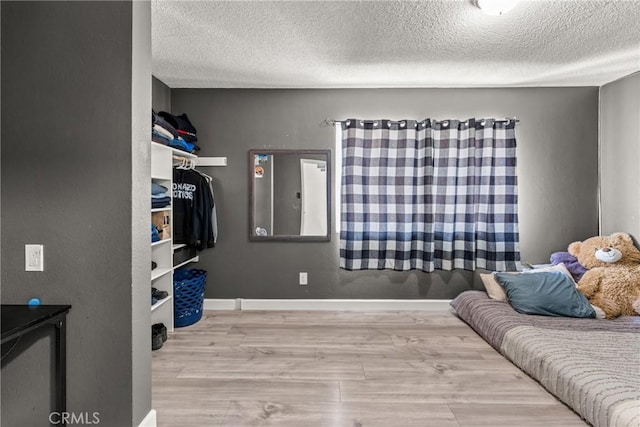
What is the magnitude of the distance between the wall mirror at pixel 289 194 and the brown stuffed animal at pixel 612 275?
2.47 metres

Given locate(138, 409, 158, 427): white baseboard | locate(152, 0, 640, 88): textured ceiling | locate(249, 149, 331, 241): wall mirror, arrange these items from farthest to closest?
locate(249, 149, 331, 241): wall mirror → locate(152, 0, 640, 88): textured ceiling → locate(138, 409, 158, 427): white baseboard

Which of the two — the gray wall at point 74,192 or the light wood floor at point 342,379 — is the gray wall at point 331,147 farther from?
the gray wall at point 74,192

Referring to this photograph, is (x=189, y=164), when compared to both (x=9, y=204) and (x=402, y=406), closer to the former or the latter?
(x=9, y=204)

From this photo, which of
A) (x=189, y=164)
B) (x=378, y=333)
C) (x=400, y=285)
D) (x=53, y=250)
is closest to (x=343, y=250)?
(x=400, y=285)

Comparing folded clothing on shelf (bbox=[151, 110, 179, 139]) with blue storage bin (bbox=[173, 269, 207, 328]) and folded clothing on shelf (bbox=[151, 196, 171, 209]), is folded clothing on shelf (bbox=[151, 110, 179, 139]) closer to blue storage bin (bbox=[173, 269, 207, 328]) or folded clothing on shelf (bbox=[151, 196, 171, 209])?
folded clothing on shelf (bbox=[151, 196, 171, 209])

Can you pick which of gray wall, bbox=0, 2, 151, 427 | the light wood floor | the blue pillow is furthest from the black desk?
the blue pillow

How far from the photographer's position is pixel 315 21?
2541 millimetres

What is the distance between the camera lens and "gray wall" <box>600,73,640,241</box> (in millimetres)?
3506

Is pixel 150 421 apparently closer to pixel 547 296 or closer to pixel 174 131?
pixel 174 131

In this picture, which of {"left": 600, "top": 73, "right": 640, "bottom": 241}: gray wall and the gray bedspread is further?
{"left": 600, "top": 73, "right": 640, "bottom": 241}: gray wall

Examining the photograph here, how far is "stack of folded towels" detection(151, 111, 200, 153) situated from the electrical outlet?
57.6 inches

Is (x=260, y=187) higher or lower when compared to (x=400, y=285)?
higher

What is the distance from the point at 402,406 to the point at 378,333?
3.86 feet

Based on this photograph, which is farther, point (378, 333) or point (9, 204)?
point (378, 333)
